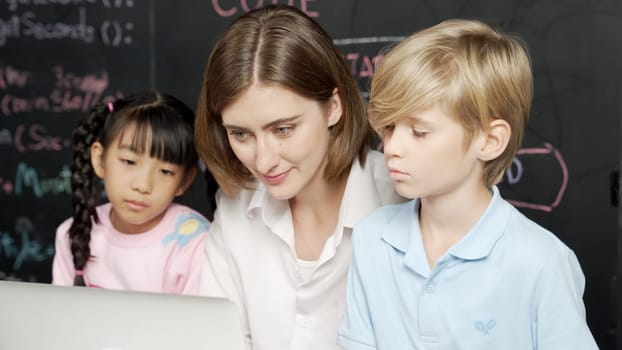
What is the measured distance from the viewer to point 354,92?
5.26 ft

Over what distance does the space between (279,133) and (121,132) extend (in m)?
0.50

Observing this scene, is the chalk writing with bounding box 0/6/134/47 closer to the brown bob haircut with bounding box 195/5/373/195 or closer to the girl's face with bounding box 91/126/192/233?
the girl's face with bounding box 91/126/192/233

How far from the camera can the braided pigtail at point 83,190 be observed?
191 cm

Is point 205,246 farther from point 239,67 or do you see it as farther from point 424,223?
point 424,223

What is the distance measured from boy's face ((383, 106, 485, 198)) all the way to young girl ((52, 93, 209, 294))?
0.68m

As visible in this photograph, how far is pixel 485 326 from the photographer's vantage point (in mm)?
1274

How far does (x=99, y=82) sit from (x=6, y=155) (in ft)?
1.45

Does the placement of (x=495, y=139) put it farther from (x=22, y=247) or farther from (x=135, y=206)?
(x=22, y=247)

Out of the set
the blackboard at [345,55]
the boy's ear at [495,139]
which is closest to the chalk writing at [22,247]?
the blackboard at [345,55]

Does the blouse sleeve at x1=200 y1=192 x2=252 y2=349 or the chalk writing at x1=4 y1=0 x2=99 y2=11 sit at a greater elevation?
the chalk writing at x1=4 y1=0 x2=99 y2=11

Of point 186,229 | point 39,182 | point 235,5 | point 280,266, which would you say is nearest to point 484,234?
point 280,266

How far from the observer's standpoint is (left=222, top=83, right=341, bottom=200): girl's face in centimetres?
146

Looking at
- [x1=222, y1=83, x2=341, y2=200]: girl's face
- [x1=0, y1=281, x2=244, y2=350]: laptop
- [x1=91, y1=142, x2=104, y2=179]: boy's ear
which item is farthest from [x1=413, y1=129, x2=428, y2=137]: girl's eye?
[x1=91, y1=142, x2=104, y2=179]: boy's ear

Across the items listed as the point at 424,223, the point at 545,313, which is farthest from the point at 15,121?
the point at 545,313
